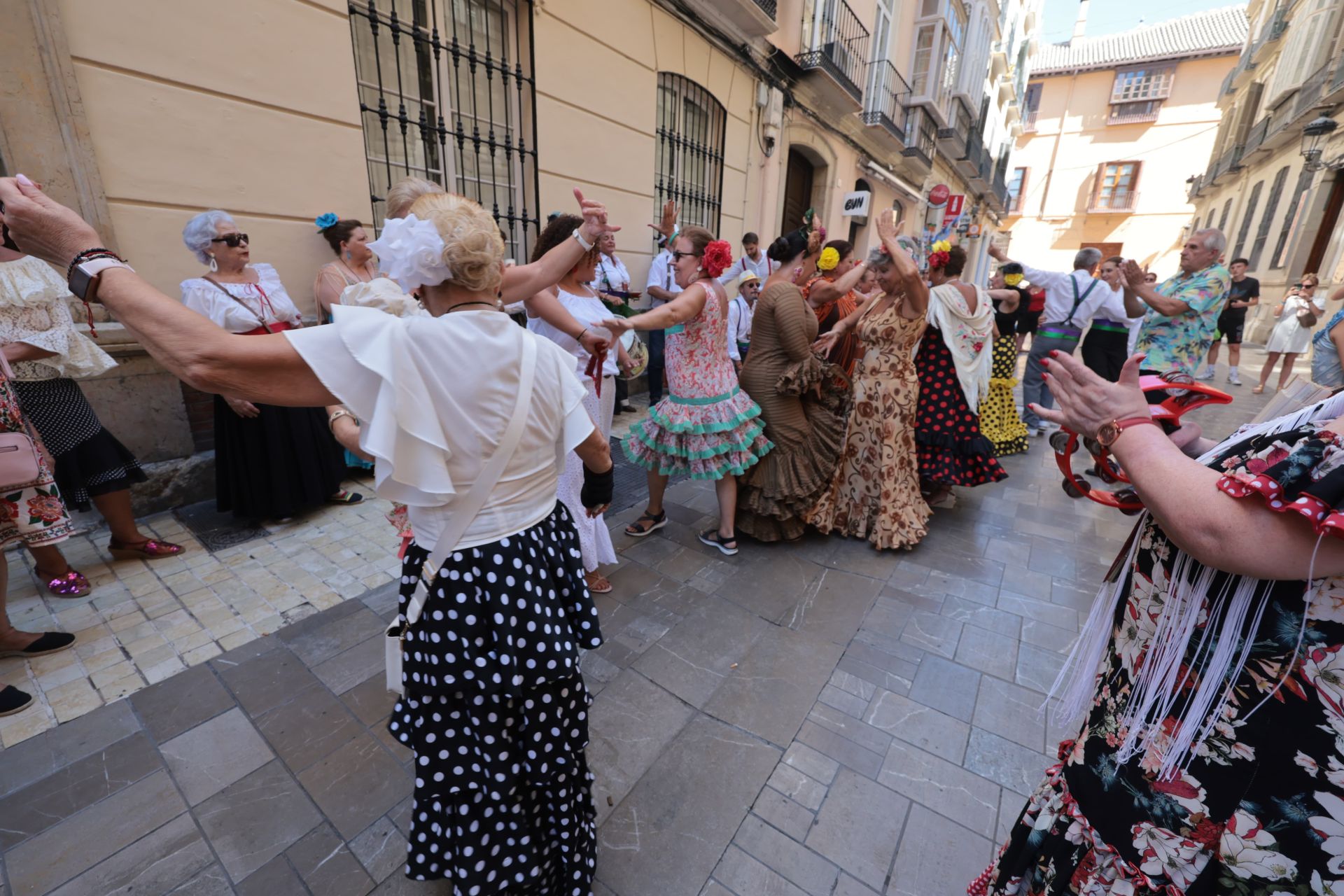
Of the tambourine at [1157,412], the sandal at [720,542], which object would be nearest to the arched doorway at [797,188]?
the sandal at [720,542]

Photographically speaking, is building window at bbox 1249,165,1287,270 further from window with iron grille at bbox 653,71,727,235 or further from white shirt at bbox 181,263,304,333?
white shirt at bbox 181,263,304,333

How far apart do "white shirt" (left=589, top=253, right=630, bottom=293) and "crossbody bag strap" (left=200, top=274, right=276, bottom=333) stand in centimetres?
268

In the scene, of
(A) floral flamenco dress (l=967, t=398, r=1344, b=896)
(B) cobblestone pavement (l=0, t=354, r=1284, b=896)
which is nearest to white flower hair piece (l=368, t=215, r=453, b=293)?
(A) floral flamenco dress (l=967, t=398, r=1344, b=896)

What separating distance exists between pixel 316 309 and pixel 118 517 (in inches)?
69.9

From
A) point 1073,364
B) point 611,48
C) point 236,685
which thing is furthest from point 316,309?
point 1073,364

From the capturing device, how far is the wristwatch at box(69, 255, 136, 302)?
100 centimetres

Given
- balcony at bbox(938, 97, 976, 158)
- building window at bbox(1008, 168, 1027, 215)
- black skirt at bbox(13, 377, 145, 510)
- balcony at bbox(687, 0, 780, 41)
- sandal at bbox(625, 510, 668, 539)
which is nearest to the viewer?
black skirt at bbox(13, 377, 145, 510)

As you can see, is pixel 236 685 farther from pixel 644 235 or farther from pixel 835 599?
pixel 644 235

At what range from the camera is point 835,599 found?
304cm

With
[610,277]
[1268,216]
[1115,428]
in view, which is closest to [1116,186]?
[1268,216]

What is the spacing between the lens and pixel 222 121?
3.44 m

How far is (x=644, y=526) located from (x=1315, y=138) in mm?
18826

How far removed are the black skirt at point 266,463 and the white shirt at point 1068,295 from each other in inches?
251

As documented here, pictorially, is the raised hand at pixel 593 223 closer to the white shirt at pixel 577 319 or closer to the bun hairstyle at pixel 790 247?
the white shirt at pixel 577 319
